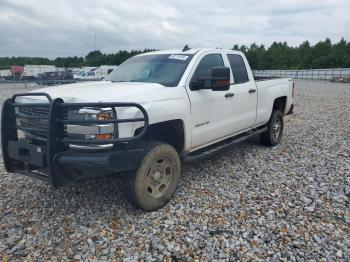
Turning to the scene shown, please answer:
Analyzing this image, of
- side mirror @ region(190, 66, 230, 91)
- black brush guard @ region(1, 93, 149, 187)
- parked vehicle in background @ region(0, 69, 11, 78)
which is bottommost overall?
black brush guard @ region(1, 93, 149, 187)

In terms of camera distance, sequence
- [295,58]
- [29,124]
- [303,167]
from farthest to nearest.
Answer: [295,58], [303,167], [29,124]

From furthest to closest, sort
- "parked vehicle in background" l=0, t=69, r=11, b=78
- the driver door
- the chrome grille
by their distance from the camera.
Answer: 1. "parked vehicle in background" l=0, t=69, r=11, b=78
2. the driver door
3. the chrome grille

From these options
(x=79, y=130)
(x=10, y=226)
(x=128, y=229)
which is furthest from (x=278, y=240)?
(x=10, y=226)

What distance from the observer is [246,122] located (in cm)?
542

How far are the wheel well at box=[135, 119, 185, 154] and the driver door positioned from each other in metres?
0.21

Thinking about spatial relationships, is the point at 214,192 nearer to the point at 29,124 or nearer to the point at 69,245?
the point at 69,245

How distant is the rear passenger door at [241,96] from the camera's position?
5.06m

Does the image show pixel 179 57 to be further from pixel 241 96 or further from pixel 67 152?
pixel 67 152

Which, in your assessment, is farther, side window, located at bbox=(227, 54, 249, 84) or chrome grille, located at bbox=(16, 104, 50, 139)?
side window, located at bbox=(227, 54, 249, 84)

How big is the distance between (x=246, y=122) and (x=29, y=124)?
3.42 m

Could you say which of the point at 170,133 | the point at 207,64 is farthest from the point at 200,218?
the point at 207,64

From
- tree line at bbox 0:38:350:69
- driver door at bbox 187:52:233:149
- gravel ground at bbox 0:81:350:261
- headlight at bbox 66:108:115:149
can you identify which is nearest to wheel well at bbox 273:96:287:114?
gravel ground at bbox 0:81:350:261

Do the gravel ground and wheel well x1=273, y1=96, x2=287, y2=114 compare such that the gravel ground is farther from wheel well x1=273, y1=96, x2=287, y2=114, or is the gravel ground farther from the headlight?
wheel well x1=273, y1=96, x2=287, y2=114

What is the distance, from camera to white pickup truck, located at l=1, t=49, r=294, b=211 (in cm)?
311
